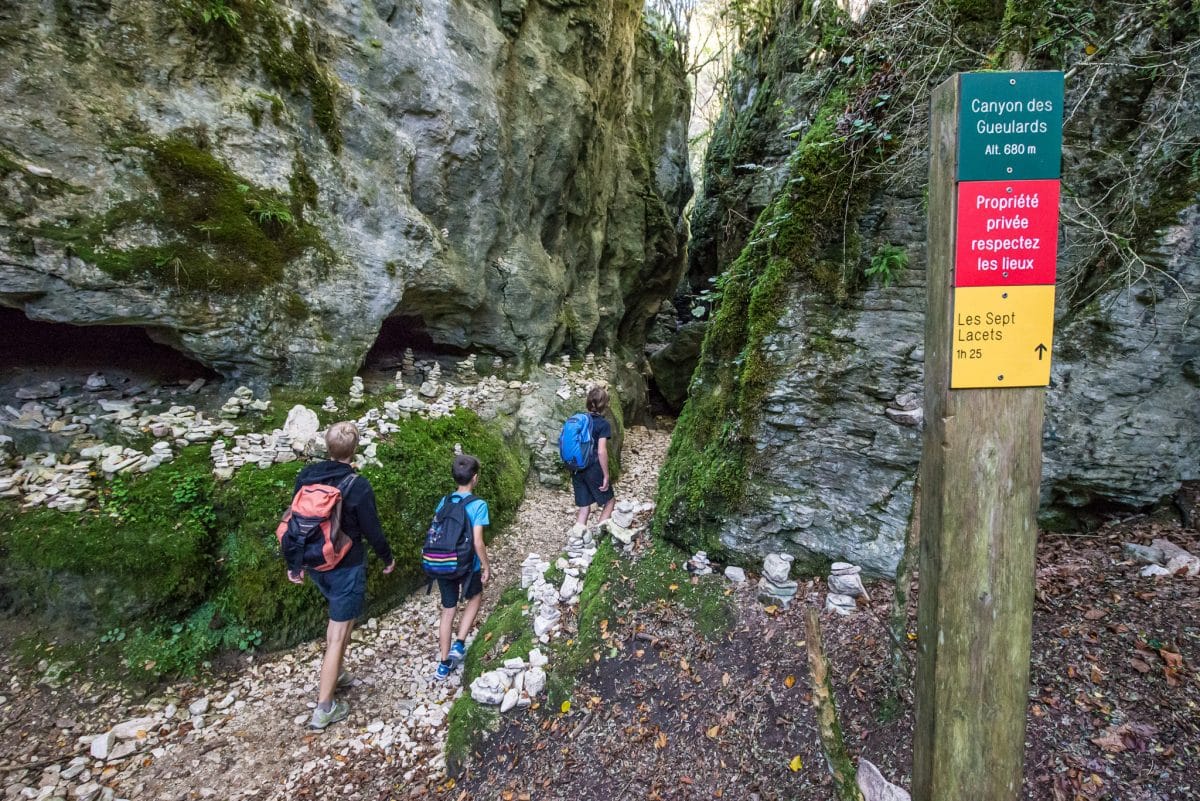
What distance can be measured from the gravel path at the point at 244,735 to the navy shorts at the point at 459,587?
663 mm

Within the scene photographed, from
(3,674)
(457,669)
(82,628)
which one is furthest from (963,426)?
(3,674)

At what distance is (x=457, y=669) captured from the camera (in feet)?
14.5

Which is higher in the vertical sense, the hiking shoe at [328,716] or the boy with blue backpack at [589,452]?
the boy with blue backpack at [589,452]

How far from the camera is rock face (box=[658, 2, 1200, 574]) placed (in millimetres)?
3416

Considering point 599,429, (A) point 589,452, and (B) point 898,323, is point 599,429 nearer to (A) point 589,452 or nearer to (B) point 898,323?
(A) point 589,452

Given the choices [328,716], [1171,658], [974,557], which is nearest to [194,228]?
[328,716]

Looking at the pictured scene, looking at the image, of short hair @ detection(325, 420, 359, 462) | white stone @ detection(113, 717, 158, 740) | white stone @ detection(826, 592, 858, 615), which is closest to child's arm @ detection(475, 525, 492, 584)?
short hair @ detection(325, 420, 359, 462)

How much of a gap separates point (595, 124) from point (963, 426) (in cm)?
1075

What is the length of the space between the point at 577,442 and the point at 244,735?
12.4ft

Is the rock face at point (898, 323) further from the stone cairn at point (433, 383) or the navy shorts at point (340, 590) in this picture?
the stone cairn at point (433, 383)

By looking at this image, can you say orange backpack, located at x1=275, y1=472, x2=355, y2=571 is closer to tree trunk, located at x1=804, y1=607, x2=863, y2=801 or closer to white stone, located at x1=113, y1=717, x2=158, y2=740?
white stone, located at x1=113, y1=717, x2=158, y2=740

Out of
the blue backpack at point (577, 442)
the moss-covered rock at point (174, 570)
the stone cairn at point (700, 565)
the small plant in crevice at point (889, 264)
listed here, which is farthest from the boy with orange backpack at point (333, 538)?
the small plant in crevice at point (889, 264)

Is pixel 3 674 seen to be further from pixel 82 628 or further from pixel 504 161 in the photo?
pixel 504 161

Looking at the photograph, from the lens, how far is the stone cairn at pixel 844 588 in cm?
358
